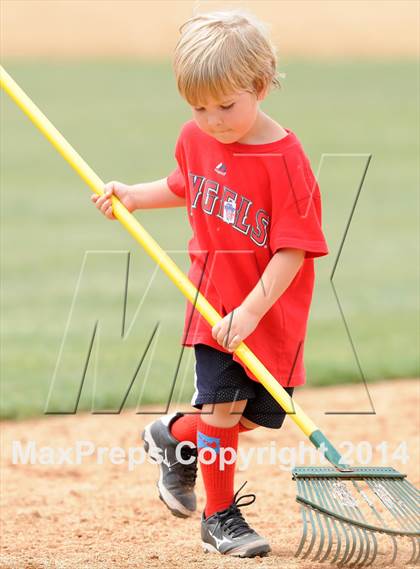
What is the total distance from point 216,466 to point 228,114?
3.53 feet

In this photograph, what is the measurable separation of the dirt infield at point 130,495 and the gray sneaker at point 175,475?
0.10 metres

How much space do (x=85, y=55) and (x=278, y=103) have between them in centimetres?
1053

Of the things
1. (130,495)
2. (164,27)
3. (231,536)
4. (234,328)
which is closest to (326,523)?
(231,536)

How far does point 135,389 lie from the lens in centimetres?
570

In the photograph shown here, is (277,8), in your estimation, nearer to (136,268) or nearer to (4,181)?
(4,181)

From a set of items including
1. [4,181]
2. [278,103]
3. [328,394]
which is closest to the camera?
[328,394]

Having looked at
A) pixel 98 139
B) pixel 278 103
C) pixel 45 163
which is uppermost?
pixel 278 103

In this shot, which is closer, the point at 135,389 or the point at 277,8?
the point at 135,389

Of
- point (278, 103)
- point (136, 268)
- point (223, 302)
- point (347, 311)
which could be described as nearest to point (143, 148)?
point (278, 103)

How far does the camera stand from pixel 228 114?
9.97 ft

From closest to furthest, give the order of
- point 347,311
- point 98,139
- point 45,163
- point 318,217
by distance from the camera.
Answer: point 318,217
point 347,311
point 45,163
point 98,139

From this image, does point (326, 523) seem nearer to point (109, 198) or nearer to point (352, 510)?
point (352, 510)

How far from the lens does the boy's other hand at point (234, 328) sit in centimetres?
315

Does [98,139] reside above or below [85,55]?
below
